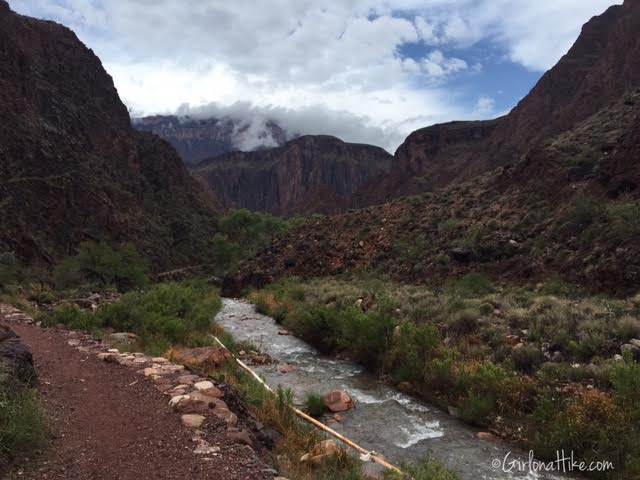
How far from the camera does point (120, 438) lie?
4.96 m

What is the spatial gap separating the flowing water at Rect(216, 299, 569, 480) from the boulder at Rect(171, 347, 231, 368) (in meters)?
1.56

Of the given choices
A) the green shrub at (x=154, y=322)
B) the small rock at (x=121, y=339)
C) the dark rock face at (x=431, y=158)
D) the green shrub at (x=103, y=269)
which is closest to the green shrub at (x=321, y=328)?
the green shrub at (x=154, y=322)

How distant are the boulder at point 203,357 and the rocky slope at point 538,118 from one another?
1385 inches

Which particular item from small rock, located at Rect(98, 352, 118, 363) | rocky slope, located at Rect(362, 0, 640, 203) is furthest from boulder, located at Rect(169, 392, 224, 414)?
rocky slope, located at Rect(362, 0, 640, 203)

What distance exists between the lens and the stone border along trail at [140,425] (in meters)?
4.31

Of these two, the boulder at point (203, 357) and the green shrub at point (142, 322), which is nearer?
the boulder at point (203, 357)

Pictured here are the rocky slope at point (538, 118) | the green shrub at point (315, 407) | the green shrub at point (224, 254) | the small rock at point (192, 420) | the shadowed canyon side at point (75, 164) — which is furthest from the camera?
the green shrub at point (224, 254)

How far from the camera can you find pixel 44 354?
8555 millimetres

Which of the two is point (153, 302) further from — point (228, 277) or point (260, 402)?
point (228, 277)

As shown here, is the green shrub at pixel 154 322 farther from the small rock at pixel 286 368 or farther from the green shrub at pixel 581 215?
the green shrub at pixel 581 215

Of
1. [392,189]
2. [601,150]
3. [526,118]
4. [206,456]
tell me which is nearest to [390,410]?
[206,456]

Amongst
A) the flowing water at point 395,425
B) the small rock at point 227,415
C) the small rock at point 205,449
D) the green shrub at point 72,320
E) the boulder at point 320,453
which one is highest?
the small rock at point 205,449

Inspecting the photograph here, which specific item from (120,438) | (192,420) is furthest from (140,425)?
(192,420)

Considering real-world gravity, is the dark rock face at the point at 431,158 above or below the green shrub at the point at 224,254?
above
